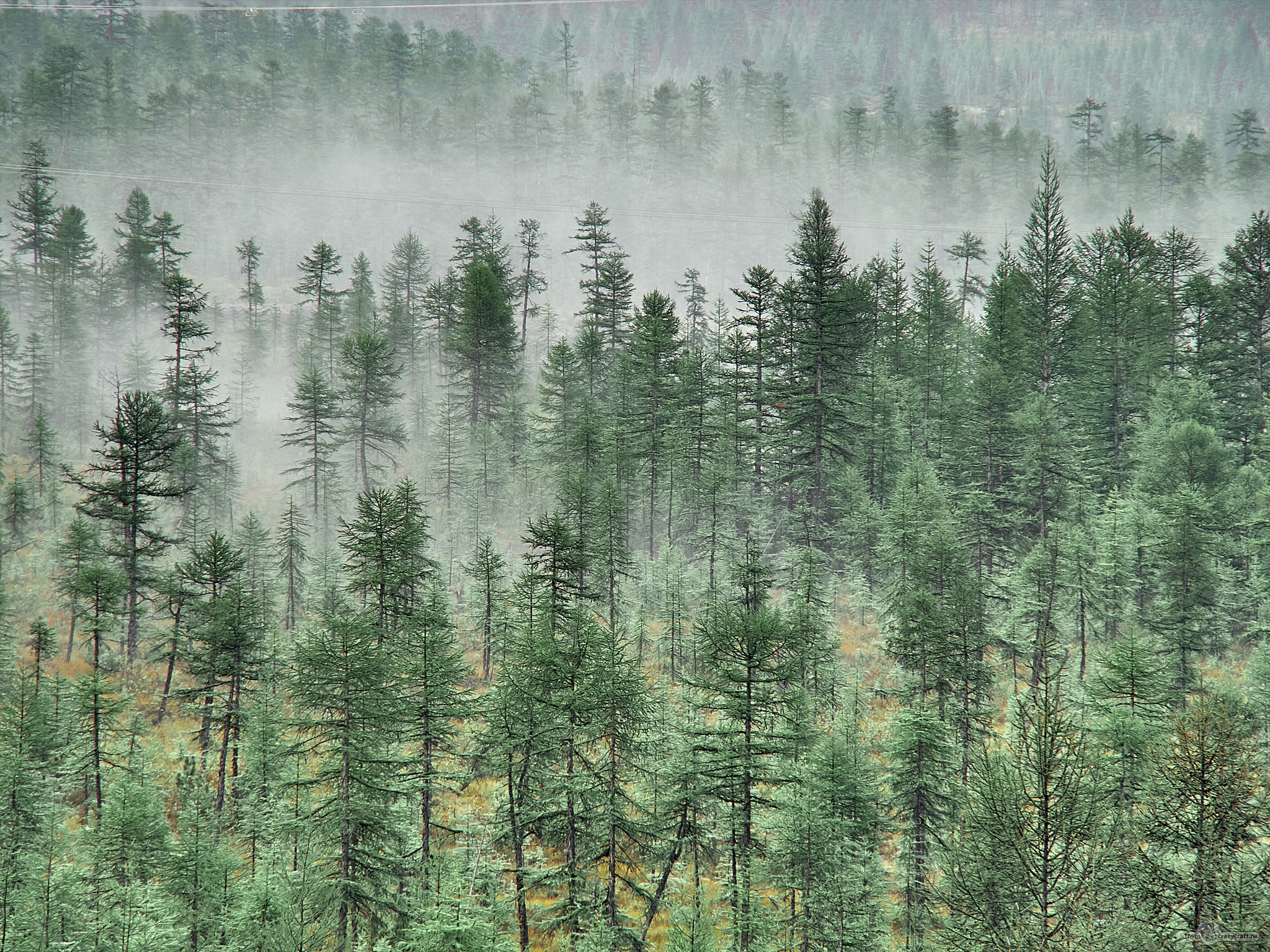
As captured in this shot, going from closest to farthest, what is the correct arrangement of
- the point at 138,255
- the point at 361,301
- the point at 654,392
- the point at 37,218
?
the point at 654,392, the point at 138,255, the point at 37,218, the point at 361,301

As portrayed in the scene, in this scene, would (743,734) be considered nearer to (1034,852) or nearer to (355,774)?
(1034,852)

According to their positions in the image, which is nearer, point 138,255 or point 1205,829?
point 1205,829

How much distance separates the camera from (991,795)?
48.7ft

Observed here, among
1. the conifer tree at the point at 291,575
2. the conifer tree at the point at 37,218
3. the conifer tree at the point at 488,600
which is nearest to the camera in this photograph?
the conifer tree at the point at 488,600

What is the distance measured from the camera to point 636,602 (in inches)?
1336

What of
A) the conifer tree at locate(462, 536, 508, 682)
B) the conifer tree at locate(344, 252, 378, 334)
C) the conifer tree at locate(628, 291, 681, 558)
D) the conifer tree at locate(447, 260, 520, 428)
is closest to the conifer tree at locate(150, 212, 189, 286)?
the conifer tree at locate(344, 252, 378, 334)

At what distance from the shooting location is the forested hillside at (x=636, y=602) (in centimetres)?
1681

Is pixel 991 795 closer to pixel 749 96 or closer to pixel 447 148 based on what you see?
pixel 447 148

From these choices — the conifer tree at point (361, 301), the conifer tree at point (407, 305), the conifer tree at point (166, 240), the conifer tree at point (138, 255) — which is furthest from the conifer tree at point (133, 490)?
the conifer tree at point (138, 255)

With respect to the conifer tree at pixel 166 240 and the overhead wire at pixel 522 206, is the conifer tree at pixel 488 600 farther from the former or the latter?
the overhead wire at pixel 522 206

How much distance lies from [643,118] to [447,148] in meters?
39.0

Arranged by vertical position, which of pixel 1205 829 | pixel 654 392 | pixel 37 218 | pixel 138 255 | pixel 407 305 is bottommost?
pixel 1205 829

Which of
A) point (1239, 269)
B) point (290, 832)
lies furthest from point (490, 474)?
point (1239, 269)

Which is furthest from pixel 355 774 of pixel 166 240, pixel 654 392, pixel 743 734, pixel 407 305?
pixel 407 305
